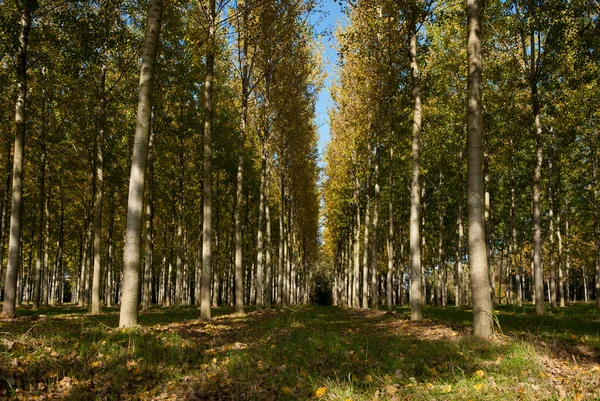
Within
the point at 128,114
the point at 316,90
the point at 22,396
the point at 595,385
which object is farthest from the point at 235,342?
the point at 316,90

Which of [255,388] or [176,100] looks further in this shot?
[176,100]

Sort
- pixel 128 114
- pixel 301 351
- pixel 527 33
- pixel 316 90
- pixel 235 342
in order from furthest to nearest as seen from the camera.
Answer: pixel 316 90
pixel 128 114
pixel 527 33
pixel 235 342
pixel 301 351

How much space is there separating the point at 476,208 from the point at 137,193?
21.2 ft

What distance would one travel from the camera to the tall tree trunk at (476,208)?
7.02 m

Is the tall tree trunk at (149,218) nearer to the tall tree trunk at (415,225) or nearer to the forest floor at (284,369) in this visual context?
the tall tree trunk at (415,225)

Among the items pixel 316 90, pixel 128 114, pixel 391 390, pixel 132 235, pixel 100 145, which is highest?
pixel 316 90

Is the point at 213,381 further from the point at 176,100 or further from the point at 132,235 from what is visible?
the point at 176,100

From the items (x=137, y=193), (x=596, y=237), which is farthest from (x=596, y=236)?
(x=137, y=193)

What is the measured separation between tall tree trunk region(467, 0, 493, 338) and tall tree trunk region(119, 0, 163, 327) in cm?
620

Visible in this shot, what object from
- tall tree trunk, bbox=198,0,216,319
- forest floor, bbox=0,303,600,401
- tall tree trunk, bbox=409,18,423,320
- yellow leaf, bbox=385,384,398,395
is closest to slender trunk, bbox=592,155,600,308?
tall tree trunk, bbox=409,18,423,320

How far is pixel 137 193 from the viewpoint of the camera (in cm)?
764

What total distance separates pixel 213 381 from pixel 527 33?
17.0 metres

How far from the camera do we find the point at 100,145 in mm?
15875

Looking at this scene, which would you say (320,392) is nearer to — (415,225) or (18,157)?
(415,225)
